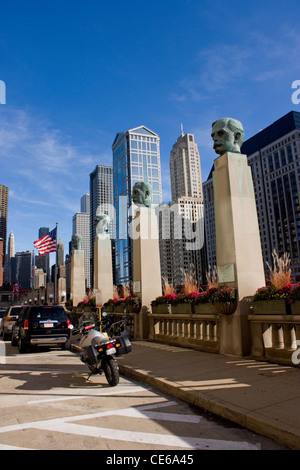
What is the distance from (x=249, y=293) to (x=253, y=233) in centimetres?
148

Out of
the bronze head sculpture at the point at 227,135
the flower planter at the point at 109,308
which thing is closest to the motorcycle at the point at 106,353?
the bronze head sculpture at the point at 227,135

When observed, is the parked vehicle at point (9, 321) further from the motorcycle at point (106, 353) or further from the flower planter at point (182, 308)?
the motorcycle at point (106, 353)

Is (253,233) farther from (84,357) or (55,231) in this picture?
(55,231)

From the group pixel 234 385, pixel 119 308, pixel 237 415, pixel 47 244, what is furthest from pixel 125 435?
pixel 47 244

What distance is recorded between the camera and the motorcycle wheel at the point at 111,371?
6.56 meters

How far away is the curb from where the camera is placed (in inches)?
140

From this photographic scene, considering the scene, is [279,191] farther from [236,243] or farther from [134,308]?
[236,243]

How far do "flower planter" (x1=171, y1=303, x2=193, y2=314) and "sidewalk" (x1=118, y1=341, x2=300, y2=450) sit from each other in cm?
122

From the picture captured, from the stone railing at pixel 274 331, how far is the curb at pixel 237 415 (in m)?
2.32

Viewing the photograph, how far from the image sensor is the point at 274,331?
7.12 m

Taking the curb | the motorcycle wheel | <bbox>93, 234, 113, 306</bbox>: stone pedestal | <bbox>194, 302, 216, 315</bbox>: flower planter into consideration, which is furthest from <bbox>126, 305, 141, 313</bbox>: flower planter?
the curb

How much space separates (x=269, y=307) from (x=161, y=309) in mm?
5205

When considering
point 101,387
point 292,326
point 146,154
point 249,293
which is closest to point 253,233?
point 249,293

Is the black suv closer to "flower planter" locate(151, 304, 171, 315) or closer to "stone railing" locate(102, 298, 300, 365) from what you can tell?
"stone railing" locate(102, 298, 300, 365)
